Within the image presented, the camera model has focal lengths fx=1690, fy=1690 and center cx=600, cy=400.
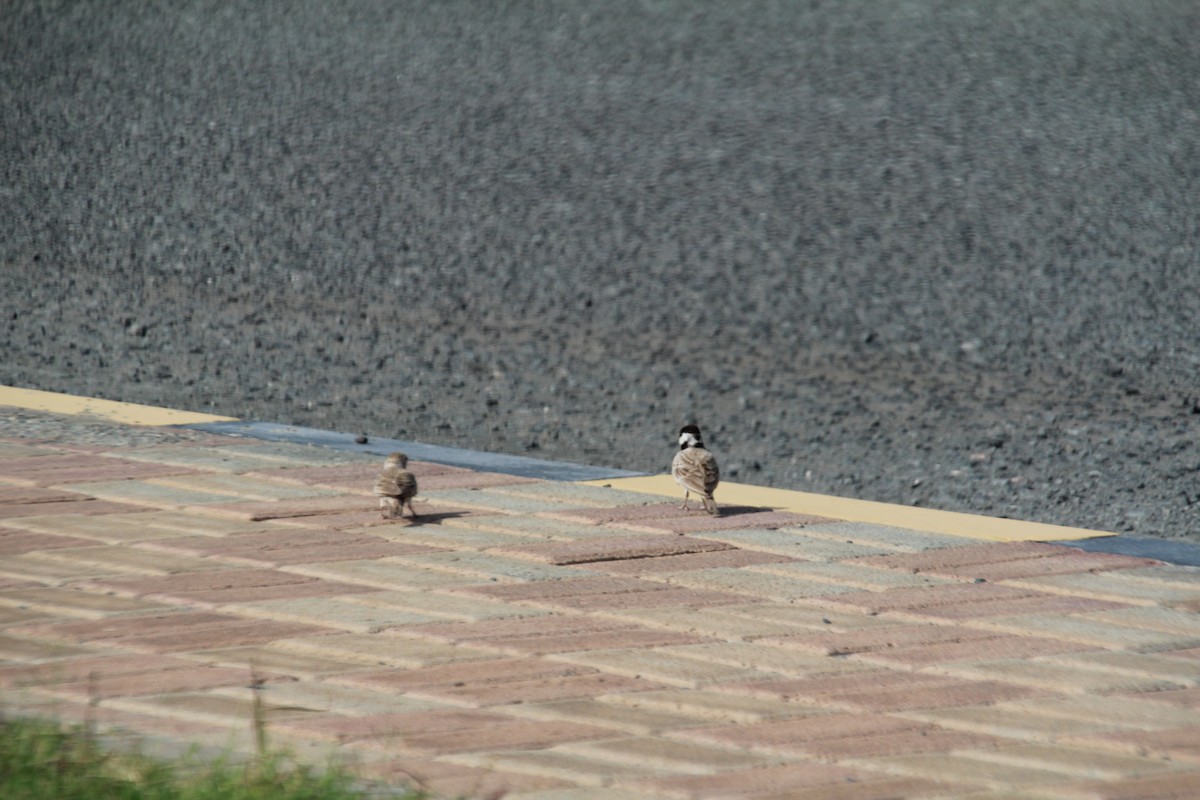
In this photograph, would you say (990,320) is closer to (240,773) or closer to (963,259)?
(963,259)

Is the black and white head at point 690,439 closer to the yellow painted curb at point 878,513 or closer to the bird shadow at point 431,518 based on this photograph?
the yellow painted curb at point 878,513

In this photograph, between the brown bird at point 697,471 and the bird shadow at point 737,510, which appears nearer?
the brown bird at point 697,471

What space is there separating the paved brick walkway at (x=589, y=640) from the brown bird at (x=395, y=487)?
0.20 ft

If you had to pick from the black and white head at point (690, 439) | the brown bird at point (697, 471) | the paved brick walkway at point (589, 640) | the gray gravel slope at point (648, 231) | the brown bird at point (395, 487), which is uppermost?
the gray gravel slope at point (648, 231)

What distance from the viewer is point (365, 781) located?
3324 millimetres

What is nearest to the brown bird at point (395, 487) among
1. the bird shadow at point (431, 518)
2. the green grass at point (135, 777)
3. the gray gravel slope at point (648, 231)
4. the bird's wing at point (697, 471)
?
the bird shadow at point (431, 518)

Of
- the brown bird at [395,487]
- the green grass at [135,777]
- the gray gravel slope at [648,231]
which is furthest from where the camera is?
the gray gravel slope at [648,231]

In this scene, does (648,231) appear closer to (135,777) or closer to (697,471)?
(697,471)

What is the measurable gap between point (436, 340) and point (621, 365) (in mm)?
1174

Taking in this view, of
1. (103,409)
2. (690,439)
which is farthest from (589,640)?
(103,409)

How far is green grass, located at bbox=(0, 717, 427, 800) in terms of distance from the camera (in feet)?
10.3

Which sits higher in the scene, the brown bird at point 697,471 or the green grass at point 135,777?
the brown bird at point 697,471

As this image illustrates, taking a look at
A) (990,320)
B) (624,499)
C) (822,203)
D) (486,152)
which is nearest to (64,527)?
(624,499)

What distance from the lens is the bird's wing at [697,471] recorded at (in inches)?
222
